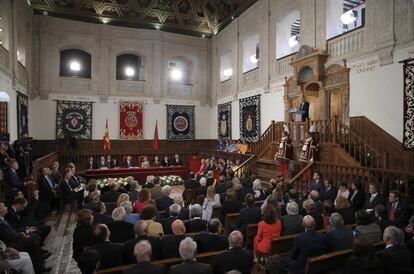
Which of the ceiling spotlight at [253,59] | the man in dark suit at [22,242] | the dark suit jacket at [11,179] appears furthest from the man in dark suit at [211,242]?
the ceiling spotlight at [253,59]

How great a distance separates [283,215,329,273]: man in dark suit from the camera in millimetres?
3117

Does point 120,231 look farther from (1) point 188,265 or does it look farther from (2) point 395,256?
(2) point 395,256

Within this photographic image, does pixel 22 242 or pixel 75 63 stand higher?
pixel 75 63

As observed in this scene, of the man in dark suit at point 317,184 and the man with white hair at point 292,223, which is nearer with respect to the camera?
the man with white hair at point 292,223

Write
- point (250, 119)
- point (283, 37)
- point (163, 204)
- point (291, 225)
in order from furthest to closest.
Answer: point (250, 119) → point (283, 37) → point (163, 204) → point (291, 225)

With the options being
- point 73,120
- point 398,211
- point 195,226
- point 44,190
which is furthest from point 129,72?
point 398,211

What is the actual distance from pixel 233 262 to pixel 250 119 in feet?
33.1

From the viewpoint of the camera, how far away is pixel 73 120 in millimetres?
13688

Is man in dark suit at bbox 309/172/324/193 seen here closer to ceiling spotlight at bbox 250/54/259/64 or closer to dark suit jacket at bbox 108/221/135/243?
dark suit jacket at bbox 108/221/135/243

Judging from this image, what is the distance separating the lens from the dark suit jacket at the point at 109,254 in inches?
119

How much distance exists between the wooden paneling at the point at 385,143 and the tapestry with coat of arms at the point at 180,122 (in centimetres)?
913

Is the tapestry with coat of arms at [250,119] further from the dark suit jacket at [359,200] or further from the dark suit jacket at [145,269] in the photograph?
the dark suit jacket at [145,269]

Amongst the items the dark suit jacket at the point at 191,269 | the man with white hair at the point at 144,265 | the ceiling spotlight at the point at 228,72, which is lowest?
the dark suit jacket at the point at 191,269

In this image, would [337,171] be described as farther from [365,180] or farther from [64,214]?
[64,214]
